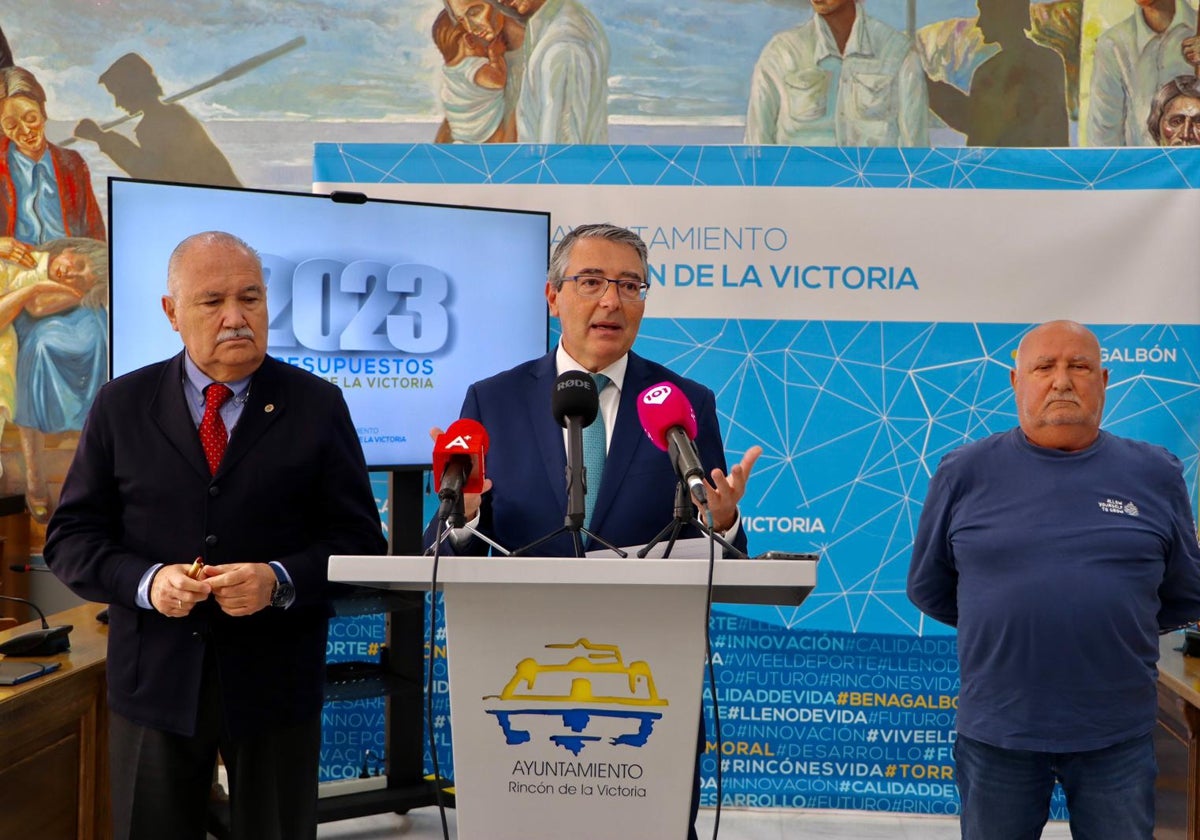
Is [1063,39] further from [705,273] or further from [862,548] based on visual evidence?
[862,548]

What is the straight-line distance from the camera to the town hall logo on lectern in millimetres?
1393

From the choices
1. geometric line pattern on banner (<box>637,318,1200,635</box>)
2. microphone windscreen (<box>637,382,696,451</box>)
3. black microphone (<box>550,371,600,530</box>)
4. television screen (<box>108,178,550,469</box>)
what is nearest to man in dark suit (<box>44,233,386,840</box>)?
black microphone (<box>550,371,600,530</box>)

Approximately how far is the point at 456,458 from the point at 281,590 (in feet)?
2.49

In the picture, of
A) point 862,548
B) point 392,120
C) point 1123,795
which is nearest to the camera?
point 1123,795

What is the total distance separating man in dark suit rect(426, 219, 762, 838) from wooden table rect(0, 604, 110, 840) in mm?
1224

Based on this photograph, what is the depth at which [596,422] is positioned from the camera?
199 cm

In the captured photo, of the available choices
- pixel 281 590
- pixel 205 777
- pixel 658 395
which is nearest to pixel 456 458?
pixel 658 395

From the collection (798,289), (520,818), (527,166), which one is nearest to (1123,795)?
(520,818)

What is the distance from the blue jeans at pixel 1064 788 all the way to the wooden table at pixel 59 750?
205 cm

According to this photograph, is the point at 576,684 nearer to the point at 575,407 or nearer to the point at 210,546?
the point at 575,407

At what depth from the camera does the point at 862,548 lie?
3.93m

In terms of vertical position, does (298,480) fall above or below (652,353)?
below

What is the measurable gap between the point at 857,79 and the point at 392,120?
7.00 ft

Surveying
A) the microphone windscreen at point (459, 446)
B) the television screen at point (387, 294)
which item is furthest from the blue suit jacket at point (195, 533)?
the television screen at point (387, 294)
